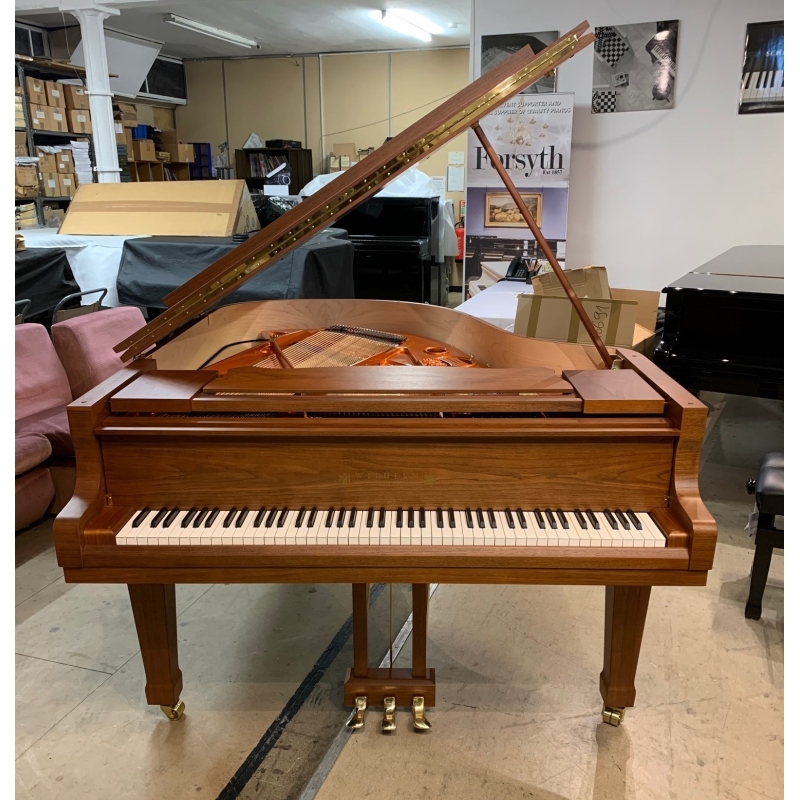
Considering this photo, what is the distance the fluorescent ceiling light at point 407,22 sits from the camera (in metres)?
7.05

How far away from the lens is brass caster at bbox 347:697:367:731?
Result: 1.95 m

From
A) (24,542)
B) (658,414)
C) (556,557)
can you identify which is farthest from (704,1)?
(24,542)

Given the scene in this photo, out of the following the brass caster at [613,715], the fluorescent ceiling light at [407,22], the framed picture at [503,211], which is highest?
the fluorescent ceiling light at [407,22]

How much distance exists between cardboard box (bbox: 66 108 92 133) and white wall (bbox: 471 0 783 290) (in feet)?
14.9

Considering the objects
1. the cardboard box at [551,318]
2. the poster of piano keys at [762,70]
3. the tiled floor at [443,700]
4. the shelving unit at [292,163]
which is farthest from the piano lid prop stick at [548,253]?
the shelving unit at [292,163]

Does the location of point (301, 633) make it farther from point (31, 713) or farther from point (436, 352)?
point (436, 352)

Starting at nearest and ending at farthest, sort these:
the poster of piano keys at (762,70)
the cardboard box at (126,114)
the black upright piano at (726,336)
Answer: the black upright piano at (726,336), the poster of piano keys at (762,70), the cardboard box at (126,114)

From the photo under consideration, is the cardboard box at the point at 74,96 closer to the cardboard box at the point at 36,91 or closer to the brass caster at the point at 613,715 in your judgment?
the cardboard box at the point at 36,91

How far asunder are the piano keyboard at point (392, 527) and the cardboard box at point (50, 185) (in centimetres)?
646

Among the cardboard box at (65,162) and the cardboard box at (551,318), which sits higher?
the cardboard box at (65,162)

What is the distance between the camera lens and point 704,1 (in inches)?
182

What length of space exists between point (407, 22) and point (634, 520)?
7467 mm

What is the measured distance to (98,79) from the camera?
6008 mm
